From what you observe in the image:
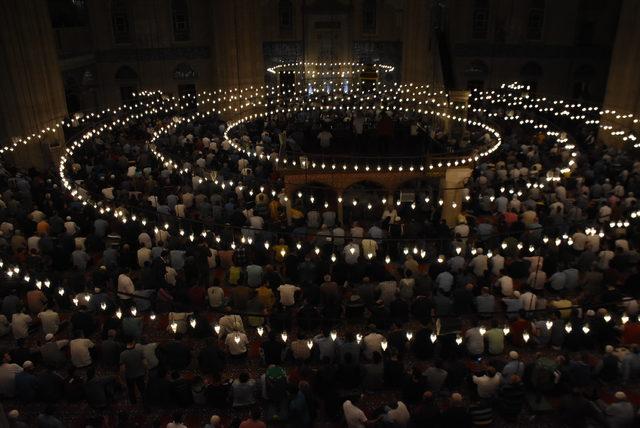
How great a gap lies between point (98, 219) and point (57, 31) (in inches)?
701

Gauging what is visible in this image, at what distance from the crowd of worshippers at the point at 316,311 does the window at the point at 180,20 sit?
744 inches

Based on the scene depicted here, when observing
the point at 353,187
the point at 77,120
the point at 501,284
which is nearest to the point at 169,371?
the point at 501,284

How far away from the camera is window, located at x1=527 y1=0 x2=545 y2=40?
33.5 m

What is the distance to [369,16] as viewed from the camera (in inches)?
1427

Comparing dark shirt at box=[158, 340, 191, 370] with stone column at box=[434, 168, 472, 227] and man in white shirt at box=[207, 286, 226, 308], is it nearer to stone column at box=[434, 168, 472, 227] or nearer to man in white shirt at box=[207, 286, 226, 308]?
man in white shirt at box=[207, 286, 226, 308]

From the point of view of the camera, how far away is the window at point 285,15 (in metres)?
35.9

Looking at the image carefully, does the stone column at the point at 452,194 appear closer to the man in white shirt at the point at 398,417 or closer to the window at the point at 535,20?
the man in white shirt at the point at 398,417

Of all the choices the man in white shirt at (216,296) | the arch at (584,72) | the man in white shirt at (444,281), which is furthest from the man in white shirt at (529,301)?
the arch at (584,72)

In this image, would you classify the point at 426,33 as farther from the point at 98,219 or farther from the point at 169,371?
the point at 169,371

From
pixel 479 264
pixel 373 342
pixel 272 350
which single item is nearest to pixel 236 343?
pixel 272 350

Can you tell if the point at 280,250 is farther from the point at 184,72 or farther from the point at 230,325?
the point at 184,72

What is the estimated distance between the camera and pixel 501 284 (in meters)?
12.5

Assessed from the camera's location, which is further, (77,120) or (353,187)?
(77,120)

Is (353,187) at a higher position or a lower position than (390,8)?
lower
